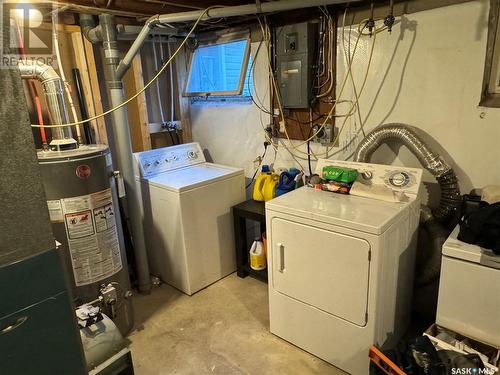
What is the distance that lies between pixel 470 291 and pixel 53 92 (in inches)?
92.0

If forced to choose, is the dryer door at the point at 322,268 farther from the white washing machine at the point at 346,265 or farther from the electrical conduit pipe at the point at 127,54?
the electrical conduit pipe at the point at 127,54

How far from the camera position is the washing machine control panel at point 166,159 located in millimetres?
2793

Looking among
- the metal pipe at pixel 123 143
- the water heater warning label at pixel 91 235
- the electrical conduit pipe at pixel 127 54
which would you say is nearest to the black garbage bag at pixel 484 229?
the electrical conduit pipe at pixel 127 54

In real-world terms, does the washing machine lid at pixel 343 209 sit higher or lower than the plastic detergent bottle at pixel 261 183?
higher

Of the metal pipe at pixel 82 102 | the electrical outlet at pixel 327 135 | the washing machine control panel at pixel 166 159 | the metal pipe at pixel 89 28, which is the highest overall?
the metal pipe at pixel 89 28

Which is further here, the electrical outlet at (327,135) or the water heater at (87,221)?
the electrical outlet at (327,135)

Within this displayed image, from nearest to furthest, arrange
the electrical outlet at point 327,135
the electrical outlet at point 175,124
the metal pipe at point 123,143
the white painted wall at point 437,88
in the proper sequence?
the white painted wall at point 437,88 → the metal pipe at point 123,143 → the electrical outlet at point 327,135 → the electrical outlet at point 175,124

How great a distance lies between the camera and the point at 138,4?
2338 mm

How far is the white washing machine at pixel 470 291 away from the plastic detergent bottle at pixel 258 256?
1368mm

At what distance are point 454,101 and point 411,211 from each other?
2.21ft

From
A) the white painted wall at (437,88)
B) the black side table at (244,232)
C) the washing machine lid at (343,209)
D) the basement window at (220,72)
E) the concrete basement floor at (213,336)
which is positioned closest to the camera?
the washing machine lid at (343,209)

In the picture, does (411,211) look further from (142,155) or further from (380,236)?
(142,155)

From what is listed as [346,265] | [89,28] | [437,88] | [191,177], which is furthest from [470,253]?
[89,28]

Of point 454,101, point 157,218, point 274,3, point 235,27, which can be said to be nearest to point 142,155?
point 157,218
